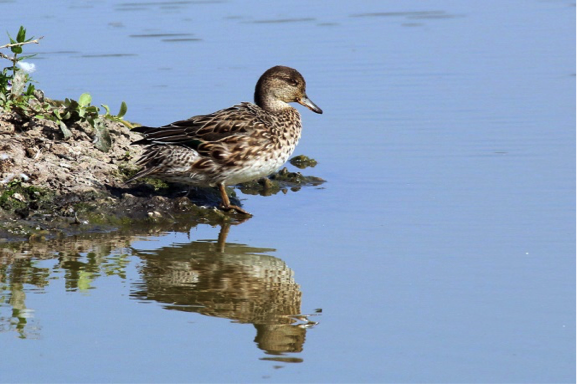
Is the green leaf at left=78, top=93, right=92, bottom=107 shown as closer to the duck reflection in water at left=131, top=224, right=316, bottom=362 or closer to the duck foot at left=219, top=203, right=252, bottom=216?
the duck foot at left=219, top=203, right=252, bottom=216

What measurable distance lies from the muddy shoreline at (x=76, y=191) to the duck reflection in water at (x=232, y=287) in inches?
31.5

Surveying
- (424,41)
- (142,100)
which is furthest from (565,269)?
(424,41)

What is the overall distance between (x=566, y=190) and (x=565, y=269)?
2.27 metres

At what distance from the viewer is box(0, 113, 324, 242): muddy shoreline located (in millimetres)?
9312

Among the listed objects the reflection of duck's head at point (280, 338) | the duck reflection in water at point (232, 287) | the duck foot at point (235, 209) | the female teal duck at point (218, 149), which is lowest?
the reflection of duck's head at point (280, 338)

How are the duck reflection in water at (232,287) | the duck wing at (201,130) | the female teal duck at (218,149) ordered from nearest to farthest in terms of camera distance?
the duck reflection in water at (232,287)
the female teal duck at (218,149)
the duck wing at (201,130)

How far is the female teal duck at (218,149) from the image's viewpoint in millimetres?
10008

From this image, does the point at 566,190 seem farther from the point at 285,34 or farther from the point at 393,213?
the point at 285,34

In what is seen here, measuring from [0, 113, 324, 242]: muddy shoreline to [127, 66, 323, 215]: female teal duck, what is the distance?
0.82 ft

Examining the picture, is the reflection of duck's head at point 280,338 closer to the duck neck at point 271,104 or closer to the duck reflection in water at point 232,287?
the duck reflection in water at point 232,287

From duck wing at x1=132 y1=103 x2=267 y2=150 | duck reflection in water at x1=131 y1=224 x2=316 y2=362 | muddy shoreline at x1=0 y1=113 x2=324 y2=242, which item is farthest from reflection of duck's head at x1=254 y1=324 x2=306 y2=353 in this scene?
duck wing at x1=132 y1=103 x2=267 y2=150

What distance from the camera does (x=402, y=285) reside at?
774 cm

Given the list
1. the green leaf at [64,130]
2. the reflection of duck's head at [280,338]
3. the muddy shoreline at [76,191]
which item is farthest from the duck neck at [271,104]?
the reflection of duck's head at [280,338]

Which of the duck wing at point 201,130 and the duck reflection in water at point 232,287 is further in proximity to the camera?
the duck wing at point 201,130
